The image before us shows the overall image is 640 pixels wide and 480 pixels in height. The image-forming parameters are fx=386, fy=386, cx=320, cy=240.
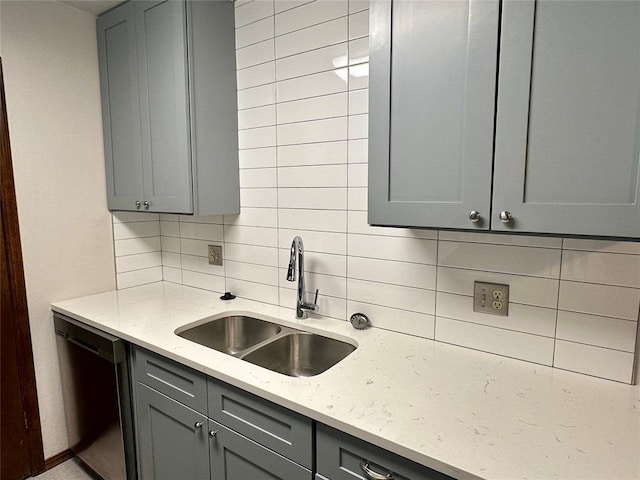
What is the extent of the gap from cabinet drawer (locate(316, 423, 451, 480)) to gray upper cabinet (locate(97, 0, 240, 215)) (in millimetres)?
1211

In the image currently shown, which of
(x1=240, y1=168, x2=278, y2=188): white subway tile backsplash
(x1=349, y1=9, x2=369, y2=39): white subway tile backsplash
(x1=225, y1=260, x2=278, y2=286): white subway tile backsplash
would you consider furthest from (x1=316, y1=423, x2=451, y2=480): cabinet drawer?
(x1=349, y1=9, x2=369, y2=39): white subway tile backsplash

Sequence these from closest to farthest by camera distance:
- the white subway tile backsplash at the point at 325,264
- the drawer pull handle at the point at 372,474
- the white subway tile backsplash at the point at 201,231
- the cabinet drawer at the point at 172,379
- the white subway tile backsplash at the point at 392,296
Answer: the drawer pull handle at the point at 372,474
the cabinet drawer at the point at 172,379
the white subway tile backsplash at the point at 392,296
the white subway tile backsplash at the point at 325,264
the white subway tile backsplash at the point at 201,231

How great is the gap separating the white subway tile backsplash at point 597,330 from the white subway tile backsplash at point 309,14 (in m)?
1.41

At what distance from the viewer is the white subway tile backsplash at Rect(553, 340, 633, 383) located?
1.17m

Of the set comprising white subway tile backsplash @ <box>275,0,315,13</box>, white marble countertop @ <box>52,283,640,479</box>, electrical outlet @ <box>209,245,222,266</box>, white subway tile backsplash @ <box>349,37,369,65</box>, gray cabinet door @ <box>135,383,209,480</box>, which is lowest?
gray cabinet door @ <box>135,383,209,480</box>

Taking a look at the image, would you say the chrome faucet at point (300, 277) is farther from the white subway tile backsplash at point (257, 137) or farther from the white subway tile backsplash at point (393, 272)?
the white subway tile backsplash at point (257, 137)

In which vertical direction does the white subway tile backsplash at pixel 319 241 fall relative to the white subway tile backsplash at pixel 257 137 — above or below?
below

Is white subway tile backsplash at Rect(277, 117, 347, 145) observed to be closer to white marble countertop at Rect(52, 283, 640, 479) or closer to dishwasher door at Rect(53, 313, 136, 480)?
white marble countertop at Rect(52, 283, 640, 479)

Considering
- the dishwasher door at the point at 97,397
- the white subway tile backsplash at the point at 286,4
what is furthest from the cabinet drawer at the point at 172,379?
the white subway tile backsplash at the point at 286,4

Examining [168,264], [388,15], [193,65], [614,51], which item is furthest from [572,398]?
[168,264]

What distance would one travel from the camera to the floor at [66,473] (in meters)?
2.03

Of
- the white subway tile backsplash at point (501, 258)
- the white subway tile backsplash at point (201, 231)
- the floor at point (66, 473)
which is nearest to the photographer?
the white subway tile backsplash at point (501, 258)

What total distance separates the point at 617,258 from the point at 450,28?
0.83 metres

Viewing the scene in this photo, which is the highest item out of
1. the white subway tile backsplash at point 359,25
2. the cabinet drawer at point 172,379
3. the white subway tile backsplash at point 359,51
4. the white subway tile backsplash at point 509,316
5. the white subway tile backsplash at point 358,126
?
the white subway tile backsplash at point 359,25
